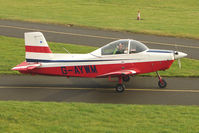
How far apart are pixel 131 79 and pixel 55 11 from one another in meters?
25.7

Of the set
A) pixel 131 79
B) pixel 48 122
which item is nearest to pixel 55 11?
pixel 131 79

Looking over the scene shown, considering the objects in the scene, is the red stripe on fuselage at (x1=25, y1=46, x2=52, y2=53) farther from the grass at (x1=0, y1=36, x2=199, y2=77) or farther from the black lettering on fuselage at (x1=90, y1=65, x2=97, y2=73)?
the grass at (x1=0, y1=36, x2=199, y2=77)

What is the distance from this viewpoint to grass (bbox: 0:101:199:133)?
492 inches

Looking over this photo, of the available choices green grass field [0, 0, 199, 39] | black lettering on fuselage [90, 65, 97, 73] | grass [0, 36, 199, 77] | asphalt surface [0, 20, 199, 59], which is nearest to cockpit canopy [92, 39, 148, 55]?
black lettering on fuselage [90, 65, 97, 73]

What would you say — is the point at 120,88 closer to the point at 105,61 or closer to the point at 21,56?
the point at 105,61

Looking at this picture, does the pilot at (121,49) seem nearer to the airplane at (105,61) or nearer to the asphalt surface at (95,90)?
the airplane at (105,61)

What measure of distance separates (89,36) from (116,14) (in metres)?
12.0

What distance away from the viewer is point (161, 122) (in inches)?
511

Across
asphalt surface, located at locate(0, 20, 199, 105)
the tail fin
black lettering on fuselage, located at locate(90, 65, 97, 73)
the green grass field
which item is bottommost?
asphalt surface, located at locate(0, 20, 199, 105)

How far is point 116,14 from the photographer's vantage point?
41219 mm

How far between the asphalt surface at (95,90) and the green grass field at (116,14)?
529 inches

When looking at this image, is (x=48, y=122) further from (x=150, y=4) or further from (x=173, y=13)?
(x=150, y=4)

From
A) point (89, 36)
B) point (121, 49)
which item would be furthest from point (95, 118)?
point (89, 36)

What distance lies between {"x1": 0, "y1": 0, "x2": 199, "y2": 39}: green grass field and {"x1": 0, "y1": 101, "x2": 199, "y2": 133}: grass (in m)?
17.5
